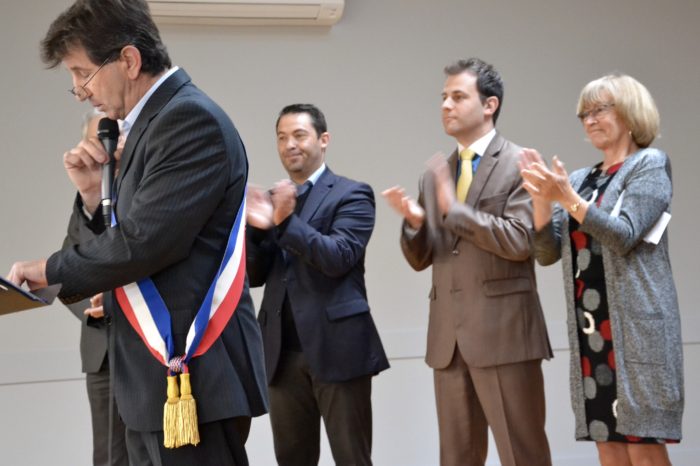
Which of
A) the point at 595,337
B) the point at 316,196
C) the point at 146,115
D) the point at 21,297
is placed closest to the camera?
the point at 21,297

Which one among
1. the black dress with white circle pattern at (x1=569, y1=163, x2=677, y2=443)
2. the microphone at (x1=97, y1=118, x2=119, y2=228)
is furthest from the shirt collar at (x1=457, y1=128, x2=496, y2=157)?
the microphone at (x1=97, y1=118, x2=119, y2=228)

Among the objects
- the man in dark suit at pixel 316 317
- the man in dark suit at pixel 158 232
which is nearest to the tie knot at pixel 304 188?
the man in dark suit at pixel 316 317

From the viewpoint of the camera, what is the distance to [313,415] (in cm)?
344

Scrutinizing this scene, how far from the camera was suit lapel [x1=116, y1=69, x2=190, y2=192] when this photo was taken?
199 cm

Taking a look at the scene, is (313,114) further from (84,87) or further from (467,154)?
(84,87)

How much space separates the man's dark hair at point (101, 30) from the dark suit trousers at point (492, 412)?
64.8 inches

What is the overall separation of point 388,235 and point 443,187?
1652 millimetres

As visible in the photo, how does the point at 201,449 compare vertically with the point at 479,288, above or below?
below

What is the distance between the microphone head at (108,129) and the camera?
7.16 feet

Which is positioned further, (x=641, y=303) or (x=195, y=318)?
(x=641, y=303)

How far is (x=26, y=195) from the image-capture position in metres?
4.50

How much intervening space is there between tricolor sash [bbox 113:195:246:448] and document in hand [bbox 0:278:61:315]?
16 centimetres

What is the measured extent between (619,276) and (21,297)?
1.86m

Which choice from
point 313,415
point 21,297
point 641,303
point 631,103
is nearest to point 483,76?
point 631,103
